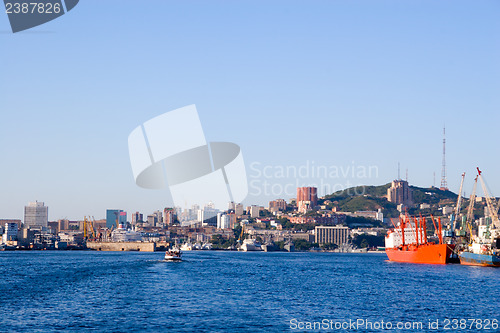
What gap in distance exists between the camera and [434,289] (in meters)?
65.2

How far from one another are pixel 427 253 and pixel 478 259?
1161 centimetres

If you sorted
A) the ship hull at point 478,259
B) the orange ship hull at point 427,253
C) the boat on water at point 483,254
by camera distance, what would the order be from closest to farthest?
the ship hull at point 478,259 < the boat on water at point 483,254 < the orange ship hull at point 427,253

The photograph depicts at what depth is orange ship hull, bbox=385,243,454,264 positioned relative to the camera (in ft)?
384

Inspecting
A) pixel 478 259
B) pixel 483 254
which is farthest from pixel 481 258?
pixel 478 259

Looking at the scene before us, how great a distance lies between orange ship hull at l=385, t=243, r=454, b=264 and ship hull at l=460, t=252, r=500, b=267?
295cm

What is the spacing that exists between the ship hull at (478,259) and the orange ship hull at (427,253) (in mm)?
2947

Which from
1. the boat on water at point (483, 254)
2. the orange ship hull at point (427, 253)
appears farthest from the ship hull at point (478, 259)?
the orange ship hull at point (427, 253)

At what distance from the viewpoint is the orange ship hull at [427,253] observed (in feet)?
384

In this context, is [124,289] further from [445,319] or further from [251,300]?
[445,319]

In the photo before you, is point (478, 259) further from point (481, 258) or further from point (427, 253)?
point (427, 253)

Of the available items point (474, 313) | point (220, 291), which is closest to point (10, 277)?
point (220, 291)

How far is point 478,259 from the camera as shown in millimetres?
110938

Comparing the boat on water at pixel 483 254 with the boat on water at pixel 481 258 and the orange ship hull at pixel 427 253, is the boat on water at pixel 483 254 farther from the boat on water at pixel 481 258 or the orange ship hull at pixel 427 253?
the orange ship hull at pixel 427 253

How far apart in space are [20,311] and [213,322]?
1406 centimetres
